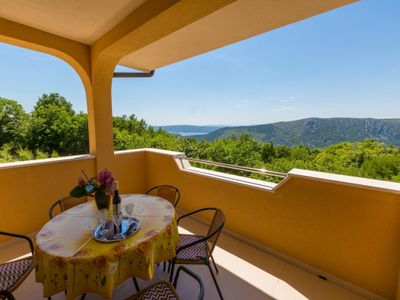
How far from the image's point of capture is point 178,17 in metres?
1.74

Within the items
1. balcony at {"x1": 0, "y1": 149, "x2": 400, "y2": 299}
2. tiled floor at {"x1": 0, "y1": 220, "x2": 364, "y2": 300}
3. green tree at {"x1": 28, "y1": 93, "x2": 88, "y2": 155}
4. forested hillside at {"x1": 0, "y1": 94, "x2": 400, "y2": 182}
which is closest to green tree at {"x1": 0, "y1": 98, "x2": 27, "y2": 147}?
forested hillside at {"x1": 0, "y1": 94, "x2": 400, "y2": 182}

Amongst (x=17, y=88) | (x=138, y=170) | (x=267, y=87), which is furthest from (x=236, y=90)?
(x=17, y=88)

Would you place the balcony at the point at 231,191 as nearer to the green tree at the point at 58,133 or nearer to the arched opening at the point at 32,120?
the arched opening at the point at 32,120

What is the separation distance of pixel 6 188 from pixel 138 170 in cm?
179

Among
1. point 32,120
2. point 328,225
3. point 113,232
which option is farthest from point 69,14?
point 32,120

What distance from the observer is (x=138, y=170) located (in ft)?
12.3

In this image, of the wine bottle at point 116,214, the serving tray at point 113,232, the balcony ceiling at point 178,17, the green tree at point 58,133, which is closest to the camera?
the serving tray at point 113,232

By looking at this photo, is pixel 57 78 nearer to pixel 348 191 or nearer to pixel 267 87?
pixel 267 87

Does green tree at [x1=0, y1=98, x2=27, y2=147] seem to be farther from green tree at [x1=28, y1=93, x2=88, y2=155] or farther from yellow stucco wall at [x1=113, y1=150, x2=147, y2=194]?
yellow stucco wall at [x1=113, y1=150, x2=147, y2=194]

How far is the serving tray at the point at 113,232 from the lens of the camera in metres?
1.29

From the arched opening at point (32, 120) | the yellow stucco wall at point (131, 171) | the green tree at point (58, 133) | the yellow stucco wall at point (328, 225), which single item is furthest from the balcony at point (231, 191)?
the green tree at point (58, 133)

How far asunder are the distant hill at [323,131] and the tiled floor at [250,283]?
6.36 m

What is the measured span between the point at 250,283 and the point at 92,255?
4.61ft

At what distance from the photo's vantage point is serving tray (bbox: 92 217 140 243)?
1.29m
